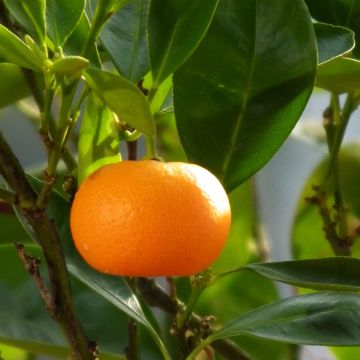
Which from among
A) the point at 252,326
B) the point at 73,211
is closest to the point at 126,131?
the point at 73,211

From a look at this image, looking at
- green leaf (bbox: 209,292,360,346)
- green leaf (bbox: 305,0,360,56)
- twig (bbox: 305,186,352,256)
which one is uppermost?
green leaf (bbox: 305,0,360,56)

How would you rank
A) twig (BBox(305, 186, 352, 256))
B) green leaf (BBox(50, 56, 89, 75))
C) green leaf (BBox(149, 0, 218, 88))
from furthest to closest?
twig (BBox(305, 186, 352, 256))
green leaf (BBox(149, 0, 218, 88))
green leaf (BBox(50, 56, 89, 75))

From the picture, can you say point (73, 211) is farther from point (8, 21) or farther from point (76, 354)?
point (8, 21)

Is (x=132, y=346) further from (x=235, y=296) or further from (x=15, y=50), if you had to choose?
(x=235, y=296)

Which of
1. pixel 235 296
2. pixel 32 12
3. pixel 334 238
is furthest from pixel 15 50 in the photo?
pixel 235 296

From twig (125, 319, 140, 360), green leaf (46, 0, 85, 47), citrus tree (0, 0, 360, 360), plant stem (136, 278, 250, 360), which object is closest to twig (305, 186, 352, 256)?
citrus tree (0, 0, 360, 360)

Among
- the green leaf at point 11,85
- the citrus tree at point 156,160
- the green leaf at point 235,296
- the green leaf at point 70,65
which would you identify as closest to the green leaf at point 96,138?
the citrus tree at point 156,160

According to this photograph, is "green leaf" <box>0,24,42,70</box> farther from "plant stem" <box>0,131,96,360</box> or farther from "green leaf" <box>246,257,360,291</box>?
Result: "green leaf" <box>246,257,360,291</box>

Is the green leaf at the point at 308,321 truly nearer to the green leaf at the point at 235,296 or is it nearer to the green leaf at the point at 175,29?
the green leaf at the point at 175,29
